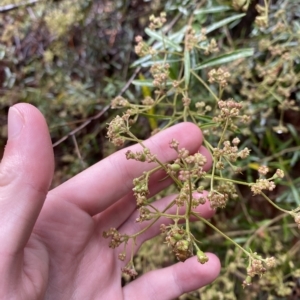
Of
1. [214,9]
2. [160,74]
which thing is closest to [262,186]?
[160,74]

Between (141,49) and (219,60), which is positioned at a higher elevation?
(141,49)

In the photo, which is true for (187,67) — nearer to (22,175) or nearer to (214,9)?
(214,9)

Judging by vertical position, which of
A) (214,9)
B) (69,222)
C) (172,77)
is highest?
(214,9)

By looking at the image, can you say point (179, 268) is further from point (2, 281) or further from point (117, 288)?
point (2, 281)

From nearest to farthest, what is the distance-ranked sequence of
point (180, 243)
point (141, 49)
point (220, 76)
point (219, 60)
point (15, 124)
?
point (180, 243), point (15, 124), point (220, 76), point (141, 49), point (219, 60)

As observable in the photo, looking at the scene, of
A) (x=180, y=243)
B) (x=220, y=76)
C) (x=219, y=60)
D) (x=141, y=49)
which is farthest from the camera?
(x=219, y=60)

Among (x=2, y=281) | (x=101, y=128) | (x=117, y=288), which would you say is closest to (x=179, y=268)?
(x=117, y=288)

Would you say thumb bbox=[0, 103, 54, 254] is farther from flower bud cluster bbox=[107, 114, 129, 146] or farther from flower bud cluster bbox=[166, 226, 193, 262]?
flower bud cluster bbox=[166, 226, 193, 262]

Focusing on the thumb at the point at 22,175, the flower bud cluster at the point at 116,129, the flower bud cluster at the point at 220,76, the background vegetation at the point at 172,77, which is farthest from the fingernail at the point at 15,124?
the background vegetation at the point at 172,77
